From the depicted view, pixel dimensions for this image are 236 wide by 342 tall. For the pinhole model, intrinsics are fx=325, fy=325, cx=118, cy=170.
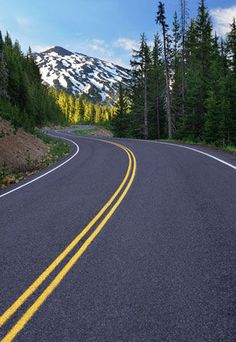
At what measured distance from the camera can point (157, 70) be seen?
50656 mm

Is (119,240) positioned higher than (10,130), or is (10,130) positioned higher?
(10,130)

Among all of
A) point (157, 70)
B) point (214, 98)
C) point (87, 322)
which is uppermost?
point (157, 70)

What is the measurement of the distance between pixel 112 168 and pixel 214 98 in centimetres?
1568

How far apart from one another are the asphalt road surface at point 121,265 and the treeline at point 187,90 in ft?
58.1

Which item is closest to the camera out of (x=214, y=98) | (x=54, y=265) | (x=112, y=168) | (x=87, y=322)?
(x=87, y=322)

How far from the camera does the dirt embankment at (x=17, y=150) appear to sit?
678 inches

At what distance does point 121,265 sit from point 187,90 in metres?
34.9

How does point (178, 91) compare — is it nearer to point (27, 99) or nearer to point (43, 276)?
point (27, 99)

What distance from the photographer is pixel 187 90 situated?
37.3 meters

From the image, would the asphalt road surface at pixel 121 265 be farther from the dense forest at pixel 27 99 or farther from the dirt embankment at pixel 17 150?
the dense forest at pixel 27 99

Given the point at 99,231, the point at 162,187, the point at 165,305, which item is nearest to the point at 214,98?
the point at 162,187

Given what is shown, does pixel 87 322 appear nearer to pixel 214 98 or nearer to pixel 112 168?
pixel 112 168

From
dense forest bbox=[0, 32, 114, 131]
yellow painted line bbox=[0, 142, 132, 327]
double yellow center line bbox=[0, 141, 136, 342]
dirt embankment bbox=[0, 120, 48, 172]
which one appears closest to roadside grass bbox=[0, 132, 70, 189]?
dirt embankment bbox=[0, 120, 48, 172]

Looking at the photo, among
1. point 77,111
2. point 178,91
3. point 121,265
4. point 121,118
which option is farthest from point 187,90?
point 77,111
